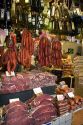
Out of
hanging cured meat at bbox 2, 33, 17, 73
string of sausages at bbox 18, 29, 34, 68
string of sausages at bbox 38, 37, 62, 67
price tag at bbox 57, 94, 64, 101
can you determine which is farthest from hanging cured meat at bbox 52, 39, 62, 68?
hanging cured meat at bbox 2, 33, 17, 73

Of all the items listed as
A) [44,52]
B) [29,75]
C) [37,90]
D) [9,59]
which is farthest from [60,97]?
[9,59]

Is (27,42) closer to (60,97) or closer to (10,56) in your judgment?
(10,56)

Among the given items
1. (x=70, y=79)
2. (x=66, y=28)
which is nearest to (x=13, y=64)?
(x=66, y=28)

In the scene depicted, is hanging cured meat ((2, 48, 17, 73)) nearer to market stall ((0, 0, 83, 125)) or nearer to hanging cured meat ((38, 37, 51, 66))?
market stall ((0, 0, 83, 125))

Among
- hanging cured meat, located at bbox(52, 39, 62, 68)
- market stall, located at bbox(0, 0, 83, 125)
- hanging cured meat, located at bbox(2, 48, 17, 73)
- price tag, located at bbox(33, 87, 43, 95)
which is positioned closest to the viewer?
market stall, located at bbox(0, 0, 83, 125)

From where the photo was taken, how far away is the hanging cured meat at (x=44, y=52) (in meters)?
3.95

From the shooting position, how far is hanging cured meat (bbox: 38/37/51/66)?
3945 mm

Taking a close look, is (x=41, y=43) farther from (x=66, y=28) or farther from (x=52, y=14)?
(x=66, y=28)

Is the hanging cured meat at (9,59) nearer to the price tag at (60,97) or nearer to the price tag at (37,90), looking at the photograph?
the price tag at (37,90)

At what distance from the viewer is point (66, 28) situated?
590 centimetres

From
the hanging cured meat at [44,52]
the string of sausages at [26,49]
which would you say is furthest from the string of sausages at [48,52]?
the string of sausages at [26,49]

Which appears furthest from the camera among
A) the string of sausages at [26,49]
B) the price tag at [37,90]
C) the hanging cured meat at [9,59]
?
the string of sausages at [26,49]

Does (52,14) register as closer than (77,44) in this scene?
Yes

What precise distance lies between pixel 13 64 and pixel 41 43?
62 centimetres
